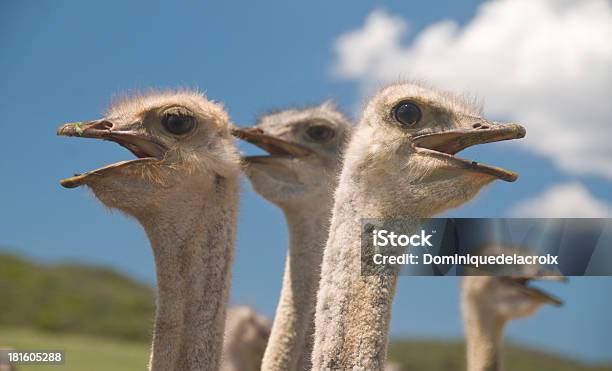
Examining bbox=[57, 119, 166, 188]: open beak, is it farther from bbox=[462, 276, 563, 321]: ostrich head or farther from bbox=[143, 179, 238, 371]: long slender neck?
bbox=[462, 276, 563, 321]: ostrich head

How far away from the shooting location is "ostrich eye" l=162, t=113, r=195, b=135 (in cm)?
491

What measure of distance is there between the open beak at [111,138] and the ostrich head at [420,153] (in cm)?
109

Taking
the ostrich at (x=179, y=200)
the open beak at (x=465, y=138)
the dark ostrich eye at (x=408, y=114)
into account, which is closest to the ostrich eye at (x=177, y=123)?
the ostrich at (x=179, y=200)

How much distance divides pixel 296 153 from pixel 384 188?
204 centimetres

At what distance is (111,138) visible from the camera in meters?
4.79

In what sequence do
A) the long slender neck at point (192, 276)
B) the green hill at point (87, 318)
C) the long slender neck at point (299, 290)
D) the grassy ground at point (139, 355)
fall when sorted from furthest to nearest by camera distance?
the green hill at point (87, 318), the grassy ground at point (139, 355), the long slender neck at point (299, 290), the long slender neck at point (192, 276)

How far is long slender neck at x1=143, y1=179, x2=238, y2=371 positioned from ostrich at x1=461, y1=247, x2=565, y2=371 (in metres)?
3.43

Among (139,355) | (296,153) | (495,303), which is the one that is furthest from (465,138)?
(139,355)

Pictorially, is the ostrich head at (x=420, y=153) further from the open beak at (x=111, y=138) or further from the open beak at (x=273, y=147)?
the open beak at (x=273, y=147)

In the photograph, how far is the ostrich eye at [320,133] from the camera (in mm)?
6363

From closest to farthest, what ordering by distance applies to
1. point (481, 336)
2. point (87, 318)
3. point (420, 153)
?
1. point (420, 153)
2. point (481, 336)
3. point (87, 318)

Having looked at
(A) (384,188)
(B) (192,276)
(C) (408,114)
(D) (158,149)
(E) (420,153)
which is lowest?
(B) (192,276)

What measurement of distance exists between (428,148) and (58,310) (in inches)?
1346

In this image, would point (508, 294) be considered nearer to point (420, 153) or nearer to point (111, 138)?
point (420, 153)
